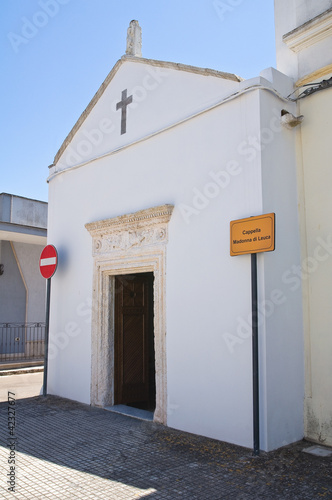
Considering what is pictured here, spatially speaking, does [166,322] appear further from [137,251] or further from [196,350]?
[137,251]

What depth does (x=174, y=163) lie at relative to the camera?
6.13 metres

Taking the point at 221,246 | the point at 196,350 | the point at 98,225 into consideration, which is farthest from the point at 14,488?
the point at 98,225

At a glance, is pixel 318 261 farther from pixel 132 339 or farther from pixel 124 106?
pixel 124 106

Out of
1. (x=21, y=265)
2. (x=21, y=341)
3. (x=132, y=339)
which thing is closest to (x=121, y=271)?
(x=132, y=339)

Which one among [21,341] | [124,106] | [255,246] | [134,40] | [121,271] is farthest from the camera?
[21,341]

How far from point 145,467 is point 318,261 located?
3008 mm

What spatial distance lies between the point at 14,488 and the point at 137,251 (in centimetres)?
349

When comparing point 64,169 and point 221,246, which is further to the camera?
point 64,169

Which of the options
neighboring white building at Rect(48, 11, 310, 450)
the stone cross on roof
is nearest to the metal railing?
neighboring white building at Rect(48, 11, 310, 450)

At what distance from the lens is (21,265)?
13.5 meters

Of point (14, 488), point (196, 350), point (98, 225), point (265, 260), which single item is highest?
point (98, 225)

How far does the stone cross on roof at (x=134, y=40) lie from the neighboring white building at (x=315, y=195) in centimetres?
290

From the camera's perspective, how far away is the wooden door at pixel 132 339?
7203mm

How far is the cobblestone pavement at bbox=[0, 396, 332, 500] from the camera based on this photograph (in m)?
3.75
